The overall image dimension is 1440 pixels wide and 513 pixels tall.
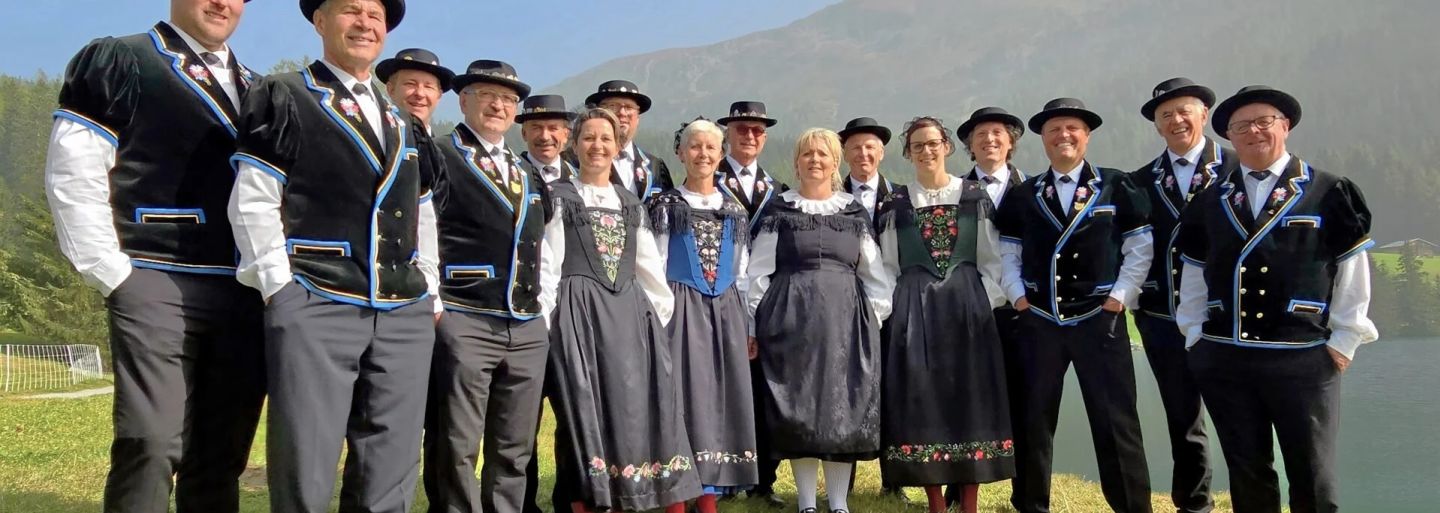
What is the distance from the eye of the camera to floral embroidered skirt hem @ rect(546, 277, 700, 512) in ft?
13.4

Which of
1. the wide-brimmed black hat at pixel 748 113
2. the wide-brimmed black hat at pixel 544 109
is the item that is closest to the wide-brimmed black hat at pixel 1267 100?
the wide-brimmed black hat at pixel 748 113

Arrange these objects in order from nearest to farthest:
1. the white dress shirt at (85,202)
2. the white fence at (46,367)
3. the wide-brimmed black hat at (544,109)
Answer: the white dress shirt at (85,202) < the wide-brimmed black hat at (544,109) < the white fence at (46,367)

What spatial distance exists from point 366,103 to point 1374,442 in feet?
83.2

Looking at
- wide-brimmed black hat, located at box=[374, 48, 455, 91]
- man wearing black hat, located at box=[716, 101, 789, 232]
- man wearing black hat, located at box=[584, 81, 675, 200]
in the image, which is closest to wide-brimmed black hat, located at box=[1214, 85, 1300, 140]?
man wearing black hat, located at box=[716, 101, 789, 232]

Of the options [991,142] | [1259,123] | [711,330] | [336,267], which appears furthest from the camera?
[991,142]

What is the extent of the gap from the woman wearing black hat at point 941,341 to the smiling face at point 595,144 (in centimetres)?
163

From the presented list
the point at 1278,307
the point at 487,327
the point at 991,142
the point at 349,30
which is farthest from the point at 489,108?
the point at 1278,307

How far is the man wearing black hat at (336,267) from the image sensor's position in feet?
9.14

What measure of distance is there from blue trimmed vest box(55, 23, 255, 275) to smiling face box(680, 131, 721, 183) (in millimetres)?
2295

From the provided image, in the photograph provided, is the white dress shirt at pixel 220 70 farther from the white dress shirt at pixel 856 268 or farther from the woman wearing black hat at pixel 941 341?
the woman wearing black hat at pixel 941 341

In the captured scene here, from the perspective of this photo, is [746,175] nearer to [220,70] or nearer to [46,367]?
[220,70]

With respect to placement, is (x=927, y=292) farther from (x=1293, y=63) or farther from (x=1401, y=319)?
(x=1293, y=63)

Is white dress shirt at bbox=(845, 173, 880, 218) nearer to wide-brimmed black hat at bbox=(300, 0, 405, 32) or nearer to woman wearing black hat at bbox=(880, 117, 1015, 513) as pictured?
woman wearing black hat at bbox=(880, 117, 1015, 513)

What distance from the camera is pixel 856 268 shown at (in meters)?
4.96
